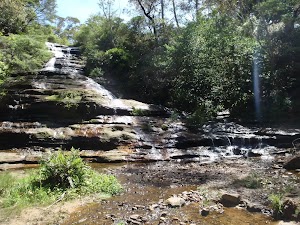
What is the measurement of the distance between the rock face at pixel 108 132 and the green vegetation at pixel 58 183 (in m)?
4.49

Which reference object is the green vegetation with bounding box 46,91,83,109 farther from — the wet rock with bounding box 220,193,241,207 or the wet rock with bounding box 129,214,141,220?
the wet rock with bounding box 220,193,241,207

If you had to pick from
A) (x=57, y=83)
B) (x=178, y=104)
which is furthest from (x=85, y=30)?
(x=178, y=104)

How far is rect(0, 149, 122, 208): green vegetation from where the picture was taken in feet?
25.4

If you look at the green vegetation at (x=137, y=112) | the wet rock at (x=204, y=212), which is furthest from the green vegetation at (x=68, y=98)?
the wet rock at (x=204, y=212)

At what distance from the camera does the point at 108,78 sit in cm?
2541

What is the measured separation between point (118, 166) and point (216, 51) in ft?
39.3

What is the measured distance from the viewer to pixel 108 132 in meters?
15.0

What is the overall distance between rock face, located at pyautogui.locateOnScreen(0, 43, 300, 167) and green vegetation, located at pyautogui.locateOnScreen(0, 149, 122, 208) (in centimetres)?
449

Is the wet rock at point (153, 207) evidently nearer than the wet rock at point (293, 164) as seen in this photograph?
Yes

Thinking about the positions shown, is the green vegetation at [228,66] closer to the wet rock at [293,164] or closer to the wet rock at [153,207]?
the wet rock at [293,164]

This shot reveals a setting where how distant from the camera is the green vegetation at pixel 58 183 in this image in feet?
25.4

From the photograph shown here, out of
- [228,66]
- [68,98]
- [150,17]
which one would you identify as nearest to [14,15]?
[150,17]

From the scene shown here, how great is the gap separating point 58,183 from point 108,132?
268 inches

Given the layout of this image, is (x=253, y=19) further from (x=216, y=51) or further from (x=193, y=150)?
(x=193, y=150)
